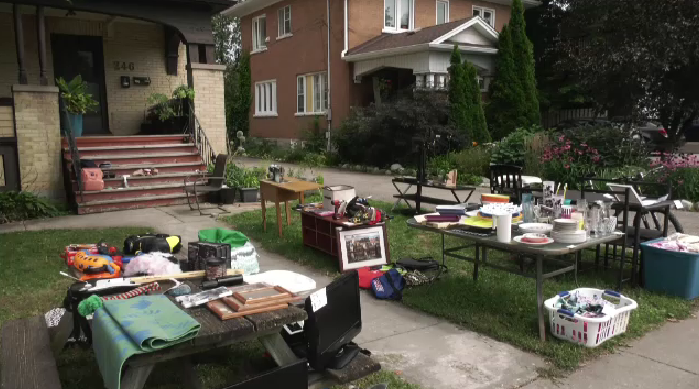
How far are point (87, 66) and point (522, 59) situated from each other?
12.5m

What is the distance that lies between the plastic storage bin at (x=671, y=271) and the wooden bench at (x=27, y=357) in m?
4.99

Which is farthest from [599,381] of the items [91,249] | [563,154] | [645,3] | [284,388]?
[645,3]

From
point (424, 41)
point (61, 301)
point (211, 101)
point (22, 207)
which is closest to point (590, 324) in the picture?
point (61, 301)

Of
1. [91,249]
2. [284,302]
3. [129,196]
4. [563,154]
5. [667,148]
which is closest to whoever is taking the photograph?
[284,302]

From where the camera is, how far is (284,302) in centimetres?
318

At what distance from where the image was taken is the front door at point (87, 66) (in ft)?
45.3

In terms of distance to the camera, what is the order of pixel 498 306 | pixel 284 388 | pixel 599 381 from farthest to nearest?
1. pixel 498 306
2. pixel 599 381
3. pixel 284 388

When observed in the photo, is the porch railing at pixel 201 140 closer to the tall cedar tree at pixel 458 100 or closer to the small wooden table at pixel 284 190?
the small wooden table at pixel 284 190

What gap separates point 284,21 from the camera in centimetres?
2283

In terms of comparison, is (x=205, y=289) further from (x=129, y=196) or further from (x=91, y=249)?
(x=129, y=196)

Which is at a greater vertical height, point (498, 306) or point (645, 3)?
point (645, 3)

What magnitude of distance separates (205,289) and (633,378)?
2836 millimetres

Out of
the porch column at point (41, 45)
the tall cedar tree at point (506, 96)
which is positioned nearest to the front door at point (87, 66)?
the porch column at point (41, 45)

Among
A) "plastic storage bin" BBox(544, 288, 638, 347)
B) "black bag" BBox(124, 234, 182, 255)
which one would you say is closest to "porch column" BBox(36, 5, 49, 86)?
"black bag" BBox(124, 234, 182, 255)
